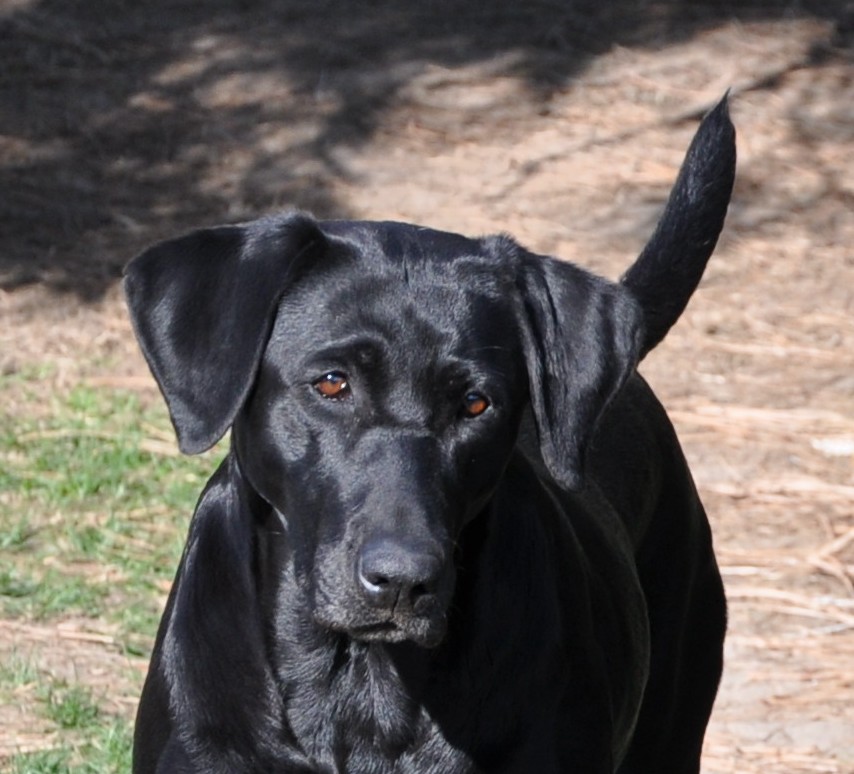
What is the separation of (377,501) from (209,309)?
1.69 ft

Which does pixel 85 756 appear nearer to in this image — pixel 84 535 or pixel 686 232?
pixel 84 535

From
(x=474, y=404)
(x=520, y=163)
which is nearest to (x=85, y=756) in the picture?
(x=474, y=404)

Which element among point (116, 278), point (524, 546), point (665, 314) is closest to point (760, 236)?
point (116, 278)

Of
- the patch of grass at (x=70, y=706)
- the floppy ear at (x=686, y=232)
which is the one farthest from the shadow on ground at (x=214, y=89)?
the floppy ear at (x=686, y=232)

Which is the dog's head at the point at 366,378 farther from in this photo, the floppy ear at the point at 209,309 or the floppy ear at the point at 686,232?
the floppy ear at the point at 686,232

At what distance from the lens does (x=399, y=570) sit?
2953 mm

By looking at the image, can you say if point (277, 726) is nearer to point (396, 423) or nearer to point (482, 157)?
point (396, 423)

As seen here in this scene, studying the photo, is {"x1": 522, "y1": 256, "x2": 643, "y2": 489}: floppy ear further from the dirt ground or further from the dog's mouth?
the dirt ground

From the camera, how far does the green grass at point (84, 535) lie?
4984mm

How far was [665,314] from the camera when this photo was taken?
442 cm

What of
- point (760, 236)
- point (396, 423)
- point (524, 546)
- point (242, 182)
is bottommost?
point (760, 236)

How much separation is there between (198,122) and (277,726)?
285 inches

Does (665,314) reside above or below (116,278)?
above

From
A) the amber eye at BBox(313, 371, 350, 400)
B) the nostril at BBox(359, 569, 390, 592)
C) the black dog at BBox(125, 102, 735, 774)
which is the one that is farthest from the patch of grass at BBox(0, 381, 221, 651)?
the nostril at BBox(359, 569, 390, 592)
